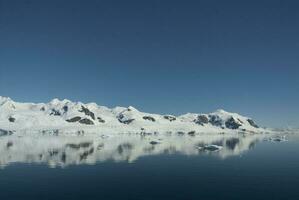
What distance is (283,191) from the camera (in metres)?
59.8

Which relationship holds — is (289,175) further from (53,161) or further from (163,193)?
(53,161)

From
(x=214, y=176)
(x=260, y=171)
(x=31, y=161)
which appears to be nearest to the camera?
(x=214, y=176)

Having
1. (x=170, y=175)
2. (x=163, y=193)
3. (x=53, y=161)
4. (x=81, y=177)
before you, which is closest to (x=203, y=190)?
(x=163, y=193)

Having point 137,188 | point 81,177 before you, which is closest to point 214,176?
point 137,188

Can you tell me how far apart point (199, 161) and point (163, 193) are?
45905 mm

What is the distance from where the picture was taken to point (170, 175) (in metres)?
76.6

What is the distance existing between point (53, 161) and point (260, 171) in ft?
174

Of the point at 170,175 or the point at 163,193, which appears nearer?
the point at 163,193

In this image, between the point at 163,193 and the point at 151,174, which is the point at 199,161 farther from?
the point at 163,193

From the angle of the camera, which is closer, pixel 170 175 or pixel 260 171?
pixel 170 175

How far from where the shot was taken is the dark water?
56.9m

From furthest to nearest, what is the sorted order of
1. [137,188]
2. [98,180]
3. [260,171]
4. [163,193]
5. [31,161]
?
1. [31,161]
2. [260,171]
3. [98,180]
4. [137,188]
5. [163,193]

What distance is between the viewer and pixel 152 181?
227 ft

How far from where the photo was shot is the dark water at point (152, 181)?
187ft
